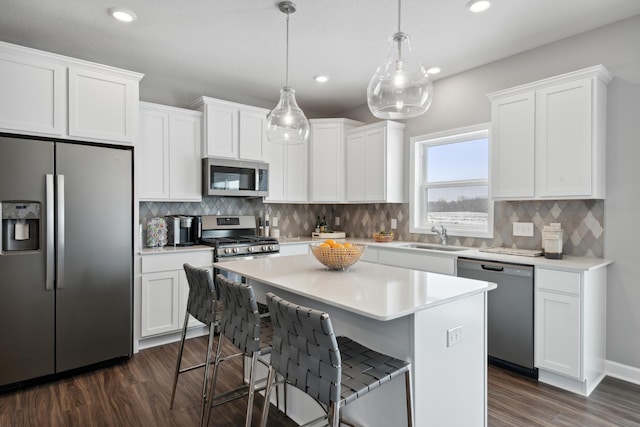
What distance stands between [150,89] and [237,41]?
4.62ft

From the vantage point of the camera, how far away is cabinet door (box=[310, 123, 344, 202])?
190 inches

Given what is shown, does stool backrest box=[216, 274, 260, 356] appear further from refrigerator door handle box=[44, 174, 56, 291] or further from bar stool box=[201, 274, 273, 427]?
refrigerator door handle box=[44, 174, 56, 291]

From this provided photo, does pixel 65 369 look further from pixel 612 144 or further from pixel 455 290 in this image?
pixel 612 144

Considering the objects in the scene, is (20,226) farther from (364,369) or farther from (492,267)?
(492,267)

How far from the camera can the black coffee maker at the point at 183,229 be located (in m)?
3.90

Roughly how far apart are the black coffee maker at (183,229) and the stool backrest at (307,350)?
2654 millimetres

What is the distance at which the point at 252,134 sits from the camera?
434cm

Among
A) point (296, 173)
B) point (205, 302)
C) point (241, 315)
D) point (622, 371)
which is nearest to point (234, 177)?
point (296, 173)

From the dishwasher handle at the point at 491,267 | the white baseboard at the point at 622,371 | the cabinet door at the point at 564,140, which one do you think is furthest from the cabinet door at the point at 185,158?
the white baseboard at the point at 622,371

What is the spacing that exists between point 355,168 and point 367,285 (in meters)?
2.96

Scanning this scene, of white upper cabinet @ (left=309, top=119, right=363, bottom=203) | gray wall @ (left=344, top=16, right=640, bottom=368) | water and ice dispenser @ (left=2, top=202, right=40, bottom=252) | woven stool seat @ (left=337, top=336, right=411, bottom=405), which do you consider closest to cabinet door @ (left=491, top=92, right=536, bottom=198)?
gray wall @ (left=344, top=16, right=640, bottom=368)

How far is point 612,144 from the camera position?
2877 millimetres

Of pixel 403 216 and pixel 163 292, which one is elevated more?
pixel 403 216

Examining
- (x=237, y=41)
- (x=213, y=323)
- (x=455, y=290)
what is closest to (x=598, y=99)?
(x=455, y=290)
